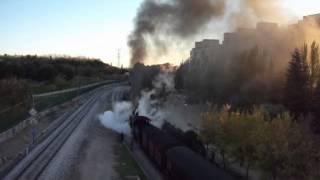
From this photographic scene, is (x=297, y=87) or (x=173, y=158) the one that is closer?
(x=173, y=158)

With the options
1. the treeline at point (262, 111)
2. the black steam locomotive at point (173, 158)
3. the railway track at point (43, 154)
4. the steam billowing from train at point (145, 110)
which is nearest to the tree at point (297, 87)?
the treeline at point (262, 111)

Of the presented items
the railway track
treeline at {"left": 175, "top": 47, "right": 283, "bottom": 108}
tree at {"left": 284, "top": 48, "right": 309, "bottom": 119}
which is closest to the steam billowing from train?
the railway track

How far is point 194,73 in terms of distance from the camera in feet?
A: 361

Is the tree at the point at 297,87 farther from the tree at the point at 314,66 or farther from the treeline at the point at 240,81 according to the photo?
the treeline at the point at 240,81

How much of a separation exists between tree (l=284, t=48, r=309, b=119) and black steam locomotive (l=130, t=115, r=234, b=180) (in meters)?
20.5

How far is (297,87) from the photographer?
208ft

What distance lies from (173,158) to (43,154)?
21.5 meters

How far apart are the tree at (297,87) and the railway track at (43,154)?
84.5ft

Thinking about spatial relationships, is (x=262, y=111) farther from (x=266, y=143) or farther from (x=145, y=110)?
(x=145, y=110)

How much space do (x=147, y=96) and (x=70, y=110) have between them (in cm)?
2911

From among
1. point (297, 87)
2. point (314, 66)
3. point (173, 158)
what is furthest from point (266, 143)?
point (314, 66)

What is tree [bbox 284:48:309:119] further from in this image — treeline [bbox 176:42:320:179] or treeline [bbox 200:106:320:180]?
treeline [bbox 200:106:320:180]

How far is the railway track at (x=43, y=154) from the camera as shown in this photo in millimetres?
36594

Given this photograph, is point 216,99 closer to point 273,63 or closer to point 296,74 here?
point 273,63
